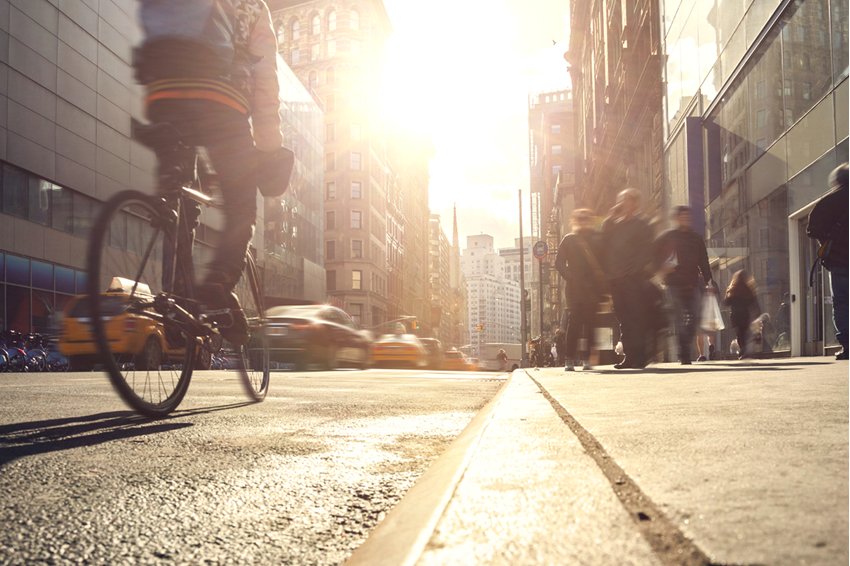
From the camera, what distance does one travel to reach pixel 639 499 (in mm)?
981

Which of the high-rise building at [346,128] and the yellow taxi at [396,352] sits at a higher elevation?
the high-rise building at [346,128]

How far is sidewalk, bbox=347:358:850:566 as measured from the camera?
763 millimetres

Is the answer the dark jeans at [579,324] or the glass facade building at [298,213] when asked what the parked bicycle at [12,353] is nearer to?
the dark jeans at [579,324]

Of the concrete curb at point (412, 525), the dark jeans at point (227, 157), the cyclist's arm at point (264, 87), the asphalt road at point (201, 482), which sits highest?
the cyclist's arm at point (264, 87)

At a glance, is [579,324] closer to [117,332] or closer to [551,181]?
[117,332]

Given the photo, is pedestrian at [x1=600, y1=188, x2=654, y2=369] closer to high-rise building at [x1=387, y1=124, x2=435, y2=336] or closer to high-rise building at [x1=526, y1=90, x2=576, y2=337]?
high-rise building at [x1=526, y1=90, x2=576, y2=337]

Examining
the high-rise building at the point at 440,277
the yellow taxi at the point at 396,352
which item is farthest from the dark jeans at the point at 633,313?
the high-rise building at the point at 440,277

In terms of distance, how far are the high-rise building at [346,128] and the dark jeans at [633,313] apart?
61.2 meters

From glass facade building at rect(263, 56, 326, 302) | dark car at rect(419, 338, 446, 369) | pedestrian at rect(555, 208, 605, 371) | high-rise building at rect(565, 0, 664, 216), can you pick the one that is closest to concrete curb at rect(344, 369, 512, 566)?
pedestrian at rect(555, 208, 605, 371)

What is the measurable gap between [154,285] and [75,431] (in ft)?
2.62

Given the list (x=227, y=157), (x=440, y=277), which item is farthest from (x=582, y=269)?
(x=440, y=277)

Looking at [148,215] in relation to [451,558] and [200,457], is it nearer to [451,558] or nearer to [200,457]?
[200,457]

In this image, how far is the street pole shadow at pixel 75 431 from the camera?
208 centimetres

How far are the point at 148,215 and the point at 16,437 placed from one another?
1.21 metres
